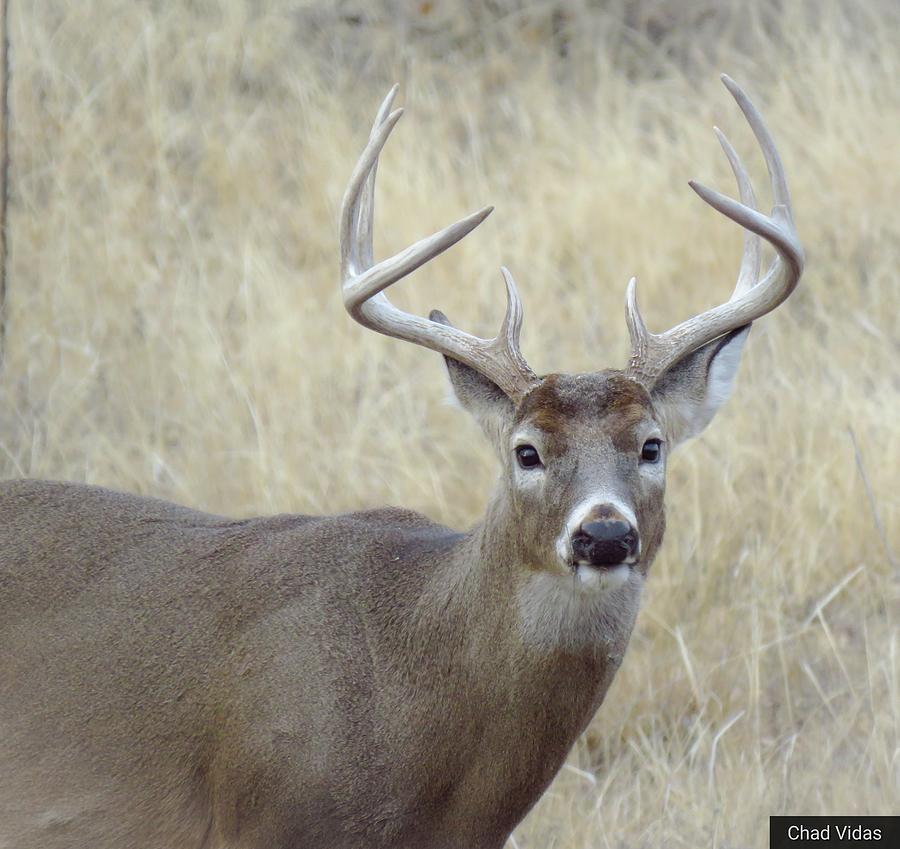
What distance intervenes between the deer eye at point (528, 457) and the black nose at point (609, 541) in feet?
1.09

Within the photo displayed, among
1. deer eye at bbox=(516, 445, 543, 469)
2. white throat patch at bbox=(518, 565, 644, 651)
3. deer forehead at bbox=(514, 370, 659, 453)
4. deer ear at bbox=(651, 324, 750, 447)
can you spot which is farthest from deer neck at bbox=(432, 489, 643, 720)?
deer ear at bbox=(651, 324, 750, 447)

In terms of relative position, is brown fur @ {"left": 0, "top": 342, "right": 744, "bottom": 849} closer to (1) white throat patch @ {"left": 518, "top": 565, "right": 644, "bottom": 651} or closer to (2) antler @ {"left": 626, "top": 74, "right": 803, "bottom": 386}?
(1) white throat patch @ {"left": 518, "top": 565, "right": 644, "bottom": 651}

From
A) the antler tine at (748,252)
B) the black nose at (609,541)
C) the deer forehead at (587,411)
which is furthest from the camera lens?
the antler tine at (748,252)

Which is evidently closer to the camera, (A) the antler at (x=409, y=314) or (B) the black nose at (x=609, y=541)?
(B) the black nose at (x=609, y=541)

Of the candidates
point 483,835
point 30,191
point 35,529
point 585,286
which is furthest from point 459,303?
point 483,835

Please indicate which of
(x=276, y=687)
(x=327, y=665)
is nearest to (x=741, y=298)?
(x=327, y=665)

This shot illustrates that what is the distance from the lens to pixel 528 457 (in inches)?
153

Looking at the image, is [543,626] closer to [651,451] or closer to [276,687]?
[651,451]

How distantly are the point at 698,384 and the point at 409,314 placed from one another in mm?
752

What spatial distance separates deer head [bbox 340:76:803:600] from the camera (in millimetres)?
3705

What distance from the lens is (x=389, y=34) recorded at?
415 inches

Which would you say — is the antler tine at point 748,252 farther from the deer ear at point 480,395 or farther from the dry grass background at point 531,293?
the dry grass background at point 531,293

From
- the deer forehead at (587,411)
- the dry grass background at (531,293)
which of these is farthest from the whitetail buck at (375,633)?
the dry grass background at (531,293)

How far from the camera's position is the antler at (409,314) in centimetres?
404
